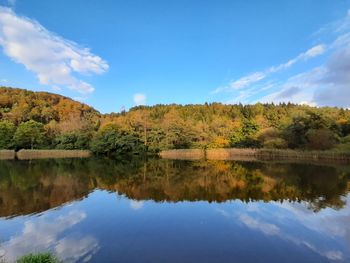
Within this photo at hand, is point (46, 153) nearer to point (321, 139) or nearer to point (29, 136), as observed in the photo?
point (29, 136)

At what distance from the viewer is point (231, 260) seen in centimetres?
562

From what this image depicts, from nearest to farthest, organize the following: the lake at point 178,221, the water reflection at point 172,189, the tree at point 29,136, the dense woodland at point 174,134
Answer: the lake at point 178,221, the water reflection at point 172,189, the dense woodland at point 174,134, the tree at point 29,136

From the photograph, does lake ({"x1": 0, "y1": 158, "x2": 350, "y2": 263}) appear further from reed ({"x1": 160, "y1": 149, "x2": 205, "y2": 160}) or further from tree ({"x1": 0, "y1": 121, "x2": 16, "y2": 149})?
tree ({"x1": 0, "y1": 121, "x2": 16, "y2": 149})

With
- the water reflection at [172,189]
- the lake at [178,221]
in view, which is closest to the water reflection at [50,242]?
the lake at [178,221]

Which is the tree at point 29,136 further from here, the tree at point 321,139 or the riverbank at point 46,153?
the tree at point 321,139

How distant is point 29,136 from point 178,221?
117 feet

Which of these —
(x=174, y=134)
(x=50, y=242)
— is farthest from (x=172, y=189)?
(x=174, y=134)

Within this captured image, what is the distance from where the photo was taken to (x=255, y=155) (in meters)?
35.4

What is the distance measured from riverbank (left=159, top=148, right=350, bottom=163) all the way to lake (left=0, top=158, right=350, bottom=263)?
13444 millimetres

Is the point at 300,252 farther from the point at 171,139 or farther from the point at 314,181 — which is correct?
the point at 171,139

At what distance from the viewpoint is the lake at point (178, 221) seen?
607 centimetres

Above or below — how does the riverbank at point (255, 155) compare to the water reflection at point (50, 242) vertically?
above

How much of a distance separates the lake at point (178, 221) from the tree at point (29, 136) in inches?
1018

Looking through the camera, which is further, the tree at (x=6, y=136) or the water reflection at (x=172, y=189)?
the tree at (x=6, y=136)
